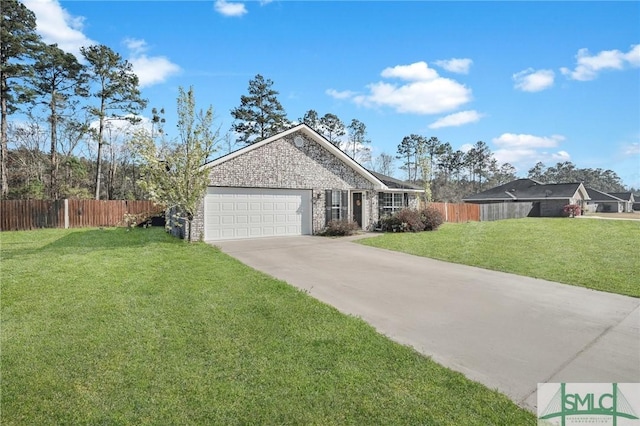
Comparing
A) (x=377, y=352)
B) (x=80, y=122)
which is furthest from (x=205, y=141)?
(x=80, y=122)

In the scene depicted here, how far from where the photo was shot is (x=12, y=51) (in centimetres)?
2000

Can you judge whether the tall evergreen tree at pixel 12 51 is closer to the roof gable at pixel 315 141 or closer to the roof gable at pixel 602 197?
the roof gable at pixel 315 141

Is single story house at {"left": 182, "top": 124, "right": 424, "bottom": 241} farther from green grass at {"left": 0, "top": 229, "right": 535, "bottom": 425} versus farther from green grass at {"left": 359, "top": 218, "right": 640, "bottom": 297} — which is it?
green grass at {"left": 0, "top": 229, "right": 535, "bottom": 425}

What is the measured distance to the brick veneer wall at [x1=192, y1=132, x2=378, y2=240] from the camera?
13.4m

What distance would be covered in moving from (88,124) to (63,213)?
34.3ft

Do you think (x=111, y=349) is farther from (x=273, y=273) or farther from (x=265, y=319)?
(x=273, y=273)

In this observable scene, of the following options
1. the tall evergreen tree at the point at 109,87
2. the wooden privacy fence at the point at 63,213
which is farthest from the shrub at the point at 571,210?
the tall evergreen tree at the point at 109,87

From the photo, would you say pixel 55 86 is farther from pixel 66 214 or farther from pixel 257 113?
pixel 257 113

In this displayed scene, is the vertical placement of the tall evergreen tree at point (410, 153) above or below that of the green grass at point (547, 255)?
above

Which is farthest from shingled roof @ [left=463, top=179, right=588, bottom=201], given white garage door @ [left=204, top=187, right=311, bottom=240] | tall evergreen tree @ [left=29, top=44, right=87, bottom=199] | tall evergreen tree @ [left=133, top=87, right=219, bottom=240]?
tall evergreen tree @ [left=29, top=44, right=87, bottom=199]

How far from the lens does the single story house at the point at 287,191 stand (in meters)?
13.4

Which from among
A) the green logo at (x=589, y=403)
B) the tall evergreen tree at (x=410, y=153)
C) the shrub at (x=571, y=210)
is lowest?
the green logo at (x=589, y=403)

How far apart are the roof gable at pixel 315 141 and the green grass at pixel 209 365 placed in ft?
25.0

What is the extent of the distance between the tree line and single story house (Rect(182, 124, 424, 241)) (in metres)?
1.52
